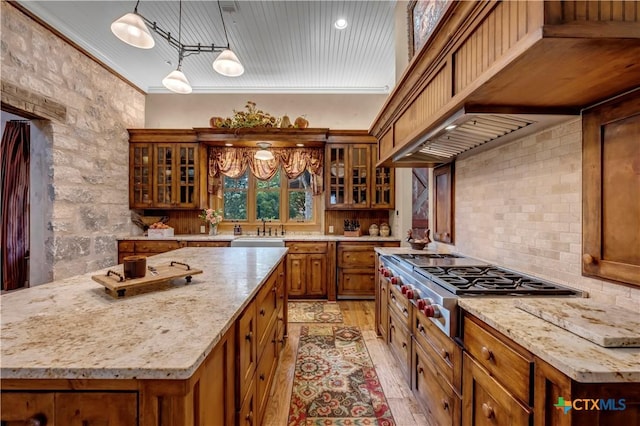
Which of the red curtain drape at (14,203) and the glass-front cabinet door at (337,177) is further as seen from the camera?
the glass-front cabinet door at (337,177)

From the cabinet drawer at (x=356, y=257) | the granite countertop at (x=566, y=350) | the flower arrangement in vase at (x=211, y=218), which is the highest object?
the flower arrangement in vase at (x=211, y=218)

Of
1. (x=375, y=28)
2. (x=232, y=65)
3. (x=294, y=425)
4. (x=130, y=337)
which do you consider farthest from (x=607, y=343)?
(x=375, y=28)

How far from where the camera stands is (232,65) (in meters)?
2.51

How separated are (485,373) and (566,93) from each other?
1.19 meters

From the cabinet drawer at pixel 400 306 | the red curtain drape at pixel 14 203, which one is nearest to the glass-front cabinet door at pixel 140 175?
the red curtain drape at pixel 14 203

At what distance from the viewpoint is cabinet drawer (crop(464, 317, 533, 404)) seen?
89 cm

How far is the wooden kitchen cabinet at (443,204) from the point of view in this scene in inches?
99.7

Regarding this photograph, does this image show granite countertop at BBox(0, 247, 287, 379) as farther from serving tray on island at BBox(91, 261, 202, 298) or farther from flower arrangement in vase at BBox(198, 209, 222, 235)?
flower arrangement in vase at BBox(198, 209, 222, 235)

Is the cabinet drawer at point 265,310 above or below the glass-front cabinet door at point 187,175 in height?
below

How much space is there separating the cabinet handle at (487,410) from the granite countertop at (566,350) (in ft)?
1.08

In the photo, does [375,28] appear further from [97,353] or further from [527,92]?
[97,353]

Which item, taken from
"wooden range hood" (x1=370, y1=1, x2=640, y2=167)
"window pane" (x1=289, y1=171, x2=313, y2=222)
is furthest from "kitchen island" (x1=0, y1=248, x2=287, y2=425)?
"window pane" (x1=289, y1=171, x2=313, y2=222)

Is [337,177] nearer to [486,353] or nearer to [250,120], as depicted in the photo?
[250,120]

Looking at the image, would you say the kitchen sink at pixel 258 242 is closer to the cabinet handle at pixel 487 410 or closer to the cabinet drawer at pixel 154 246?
the cabinet drawer at pixel 154 246
